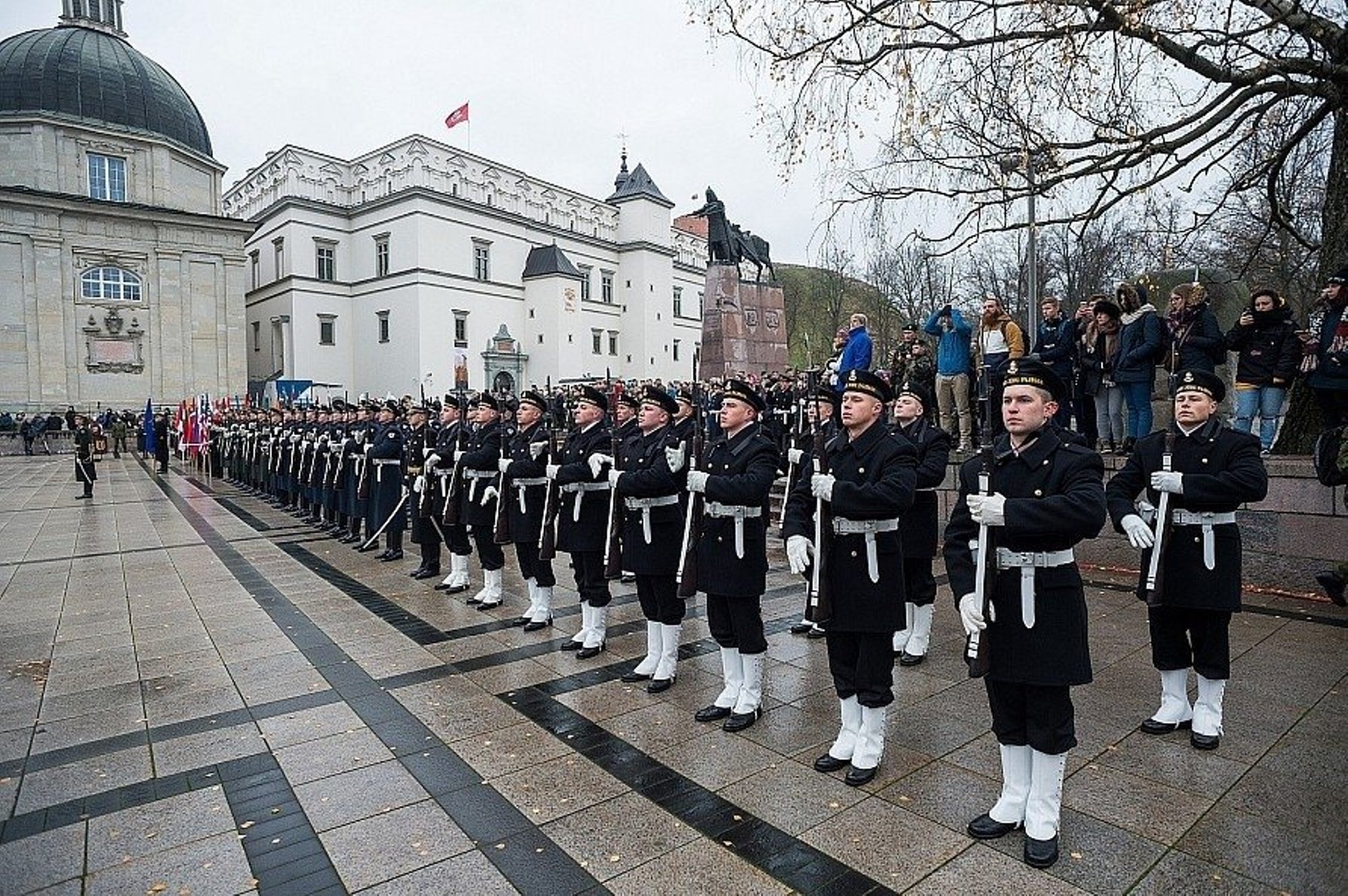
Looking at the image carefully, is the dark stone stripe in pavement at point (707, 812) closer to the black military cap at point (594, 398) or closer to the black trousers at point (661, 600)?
the black trousers at point (661, 600)

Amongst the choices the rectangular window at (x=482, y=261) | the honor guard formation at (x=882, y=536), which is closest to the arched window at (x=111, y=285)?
the rectangular window at (x=482, y=261)

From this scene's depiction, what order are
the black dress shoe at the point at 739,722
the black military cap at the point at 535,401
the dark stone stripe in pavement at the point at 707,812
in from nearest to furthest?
1. the dark stone stripe in pavement at the point at 707,812
2. the black dress shoe at the point at 739,722
3. the black military cap at the point at 535,401

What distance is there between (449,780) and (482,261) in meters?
54.5

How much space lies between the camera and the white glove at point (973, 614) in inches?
148

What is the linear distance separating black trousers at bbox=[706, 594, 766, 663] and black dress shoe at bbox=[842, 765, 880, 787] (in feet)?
3.47

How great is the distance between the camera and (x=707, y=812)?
4.20 meters

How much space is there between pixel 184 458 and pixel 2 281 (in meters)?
16.5

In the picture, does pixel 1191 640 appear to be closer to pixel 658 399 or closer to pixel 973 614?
pixel 973 614

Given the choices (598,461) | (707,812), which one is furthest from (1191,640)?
(598,461)

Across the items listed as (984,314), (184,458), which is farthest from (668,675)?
(184,458)

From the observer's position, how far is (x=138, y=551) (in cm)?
1281

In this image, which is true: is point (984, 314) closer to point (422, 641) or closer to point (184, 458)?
point (422, 641)

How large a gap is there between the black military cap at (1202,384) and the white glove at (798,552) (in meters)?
2.64

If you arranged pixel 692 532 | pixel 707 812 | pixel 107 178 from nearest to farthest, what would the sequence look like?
pixel 707 812
pixel 692 532
pixel 107 178
